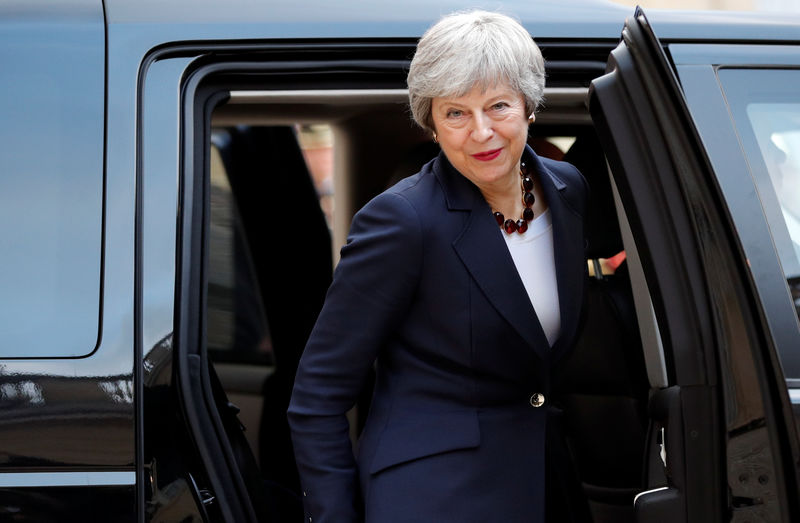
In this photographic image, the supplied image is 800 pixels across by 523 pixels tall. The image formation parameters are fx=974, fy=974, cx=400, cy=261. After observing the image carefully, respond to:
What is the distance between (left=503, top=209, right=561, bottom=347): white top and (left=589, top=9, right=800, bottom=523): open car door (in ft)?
0.75

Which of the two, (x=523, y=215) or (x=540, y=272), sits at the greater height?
(x=523, y=215)

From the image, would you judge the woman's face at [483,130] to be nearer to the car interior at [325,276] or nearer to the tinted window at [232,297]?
the car interior at [325,276]

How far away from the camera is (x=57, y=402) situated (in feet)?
5.16

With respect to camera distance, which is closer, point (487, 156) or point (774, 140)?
point (487, 156)

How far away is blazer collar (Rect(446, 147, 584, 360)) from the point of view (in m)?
1.59

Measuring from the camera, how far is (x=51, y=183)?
164cm

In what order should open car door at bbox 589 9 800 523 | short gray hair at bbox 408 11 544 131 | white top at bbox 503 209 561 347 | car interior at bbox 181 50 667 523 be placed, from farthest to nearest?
1. car interior at bbox 181 50 667 523
2. white top at bbox 503 209 561 347
3. short gray hair at bbox 408 11 544 131
4. open car door at bbox 589 9 800 523

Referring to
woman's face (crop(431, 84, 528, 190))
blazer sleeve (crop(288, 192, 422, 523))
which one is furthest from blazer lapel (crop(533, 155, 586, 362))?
blazer sleeve (crop(288, 192, 422, 523))

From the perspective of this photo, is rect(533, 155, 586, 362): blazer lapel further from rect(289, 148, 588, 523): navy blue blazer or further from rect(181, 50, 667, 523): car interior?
rect(181, 50, 667, 523): car interior

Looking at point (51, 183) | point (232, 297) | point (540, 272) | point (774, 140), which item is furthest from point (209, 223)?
point (232, 297)

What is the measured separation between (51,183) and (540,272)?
0.85 m

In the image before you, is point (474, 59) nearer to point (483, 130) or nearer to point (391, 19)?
point (483, 130)

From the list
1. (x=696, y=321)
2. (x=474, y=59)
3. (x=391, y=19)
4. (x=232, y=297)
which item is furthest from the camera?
(x=232, y=297)

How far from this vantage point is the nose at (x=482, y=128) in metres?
1.58
